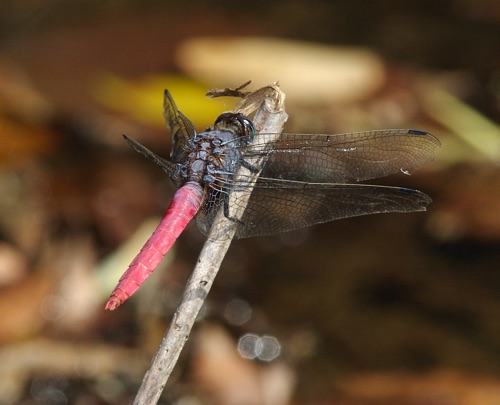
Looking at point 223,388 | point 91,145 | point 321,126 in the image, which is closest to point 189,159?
point 223,388

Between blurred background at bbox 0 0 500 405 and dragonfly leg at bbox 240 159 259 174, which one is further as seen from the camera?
blurred background at bbox 0 0 500 405

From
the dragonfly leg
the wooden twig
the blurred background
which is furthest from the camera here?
the blurred background

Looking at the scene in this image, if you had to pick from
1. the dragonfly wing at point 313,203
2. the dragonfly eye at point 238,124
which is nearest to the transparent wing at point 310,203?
the dragonfly wing at point 313,203

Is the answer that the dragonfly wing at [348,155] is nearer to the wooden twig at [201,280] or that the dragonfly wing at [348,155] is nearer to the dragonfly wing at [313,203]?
the dragonfly wing at [313,203]

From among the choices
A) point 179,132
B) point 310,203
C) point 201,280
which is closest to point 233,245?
point 179,132

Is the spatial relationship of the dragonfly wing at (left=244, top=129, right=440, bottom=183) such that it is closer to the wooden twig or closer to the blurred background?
the wooden twig

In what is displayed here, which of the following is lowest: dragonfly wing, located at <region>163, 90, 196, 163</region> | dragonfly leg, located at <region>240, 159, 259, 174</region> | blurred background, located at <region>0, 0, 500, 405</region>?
blurred background, located at <region>0, 0, 500, 405</region>

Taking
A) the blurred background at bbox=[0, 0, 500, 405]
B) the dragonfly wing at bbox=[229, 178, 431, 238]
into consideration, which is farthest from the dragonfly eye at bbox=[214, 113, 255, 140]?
the blurred background at bbox=[0, 0, 500, 405]
